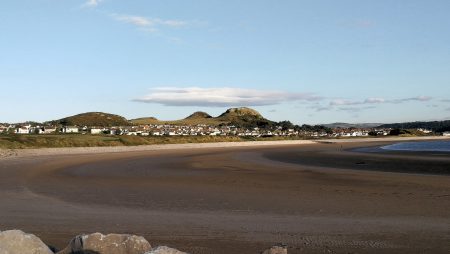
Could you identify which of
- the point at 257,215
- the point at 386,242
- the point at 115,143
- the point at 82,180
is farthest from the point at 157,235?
the point at 115,143

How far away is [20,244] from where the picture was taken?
7391mm

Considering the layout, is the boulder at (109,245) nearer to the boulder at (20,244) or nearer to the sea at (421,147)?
the boulder at (20,244)

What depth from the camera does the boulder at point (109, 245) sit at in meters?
7.48

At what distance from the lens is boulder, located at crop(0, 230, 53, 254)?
7289 mm

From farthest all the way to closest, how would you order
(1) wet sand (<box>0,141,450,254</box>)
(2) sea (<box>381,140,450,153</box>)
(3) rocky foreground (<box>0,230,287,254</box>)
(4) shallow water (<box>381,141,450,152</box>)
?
(4) shallow water (<box>381,141,450,152</box>) → (2) sea (<box>381,140,450,153</box>) → (1) wet sand (<box>0,141,450,254</box>) → (3) rocky foreground (<box>0,230,287,254</box>)

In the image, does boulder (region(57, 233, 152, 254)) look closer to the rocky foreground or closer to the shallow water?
the rocky foreground

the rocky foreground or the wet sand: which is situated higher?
the rocky foreground

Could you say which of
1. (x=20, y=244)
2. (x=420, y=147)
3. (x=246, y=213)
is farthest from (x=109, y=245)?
(x=420, y=147)

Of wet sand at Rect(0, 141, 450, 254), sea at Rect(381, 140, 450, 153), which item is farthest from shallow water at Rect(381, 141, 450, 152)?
wet sand at Rect(0, 141, 450, 254)

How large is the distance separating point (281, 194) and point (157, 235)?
8677 millimetres

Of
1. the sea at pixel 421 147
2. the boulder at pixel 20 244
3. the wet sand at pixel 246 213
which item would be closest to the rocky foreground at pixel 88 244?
the boulder at pixel 20 244

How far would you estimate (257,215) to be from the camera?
1341 cm

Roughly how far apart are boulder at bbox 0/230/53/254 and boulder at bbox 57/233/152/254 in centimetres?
53

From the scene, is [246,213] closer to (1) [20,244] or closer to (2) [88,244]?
(2) [88,244]
